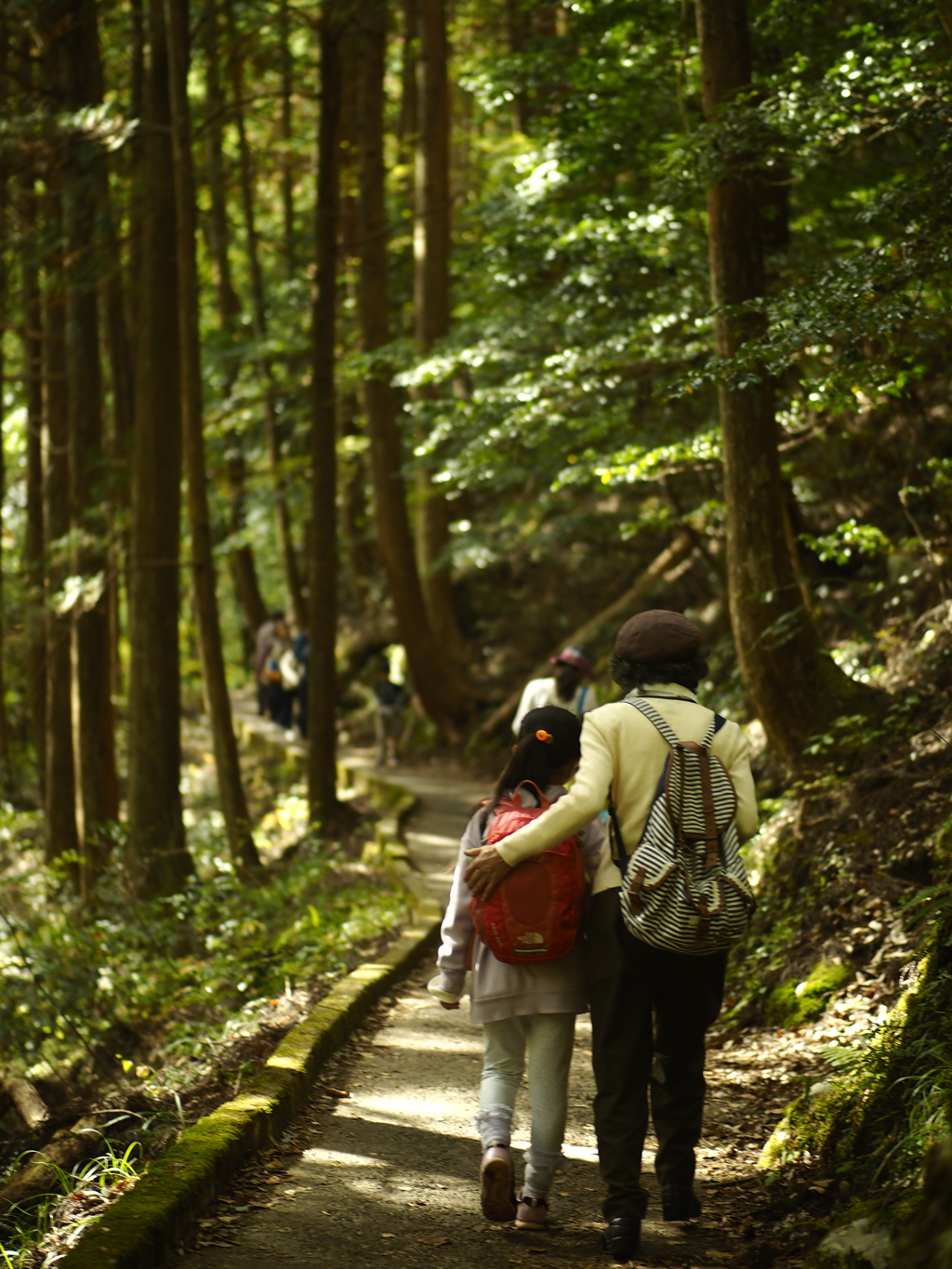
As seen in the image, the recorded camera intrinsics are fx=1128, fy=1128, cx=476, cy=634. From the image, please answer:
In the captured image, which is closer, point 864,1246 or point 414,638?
point 864,1246

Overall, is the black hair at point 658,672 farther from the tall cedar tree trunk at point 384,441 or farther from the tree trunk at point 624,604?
the tall cedar tree trunk at point 384,441

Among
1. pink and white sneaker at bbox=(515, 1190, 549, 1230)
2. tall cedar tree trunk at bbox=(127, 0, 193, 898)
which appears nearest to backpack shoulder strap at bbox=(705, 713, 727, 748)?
pink and white sneaker at bbox=(515, 1190, 549, 1230)

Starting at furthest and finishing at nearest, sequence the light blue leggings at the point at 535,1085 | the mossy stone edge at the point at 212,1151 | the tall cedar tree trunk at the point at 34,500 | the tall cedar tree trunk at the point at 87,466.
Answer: the tall cedar tree trunk at the point at 34,500
the tall cedar tree trunk at the point at 87,466
the light blue leggings at the point at 535,1085
the mossy stone edge at the point at 212,1151

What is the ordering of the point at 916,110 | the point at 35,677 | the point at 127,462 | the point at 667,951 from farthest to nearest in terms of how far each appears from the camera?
1. the point at 35,677
2. the point at 127,462
3. the point at 916,110
4. the point at 667,951

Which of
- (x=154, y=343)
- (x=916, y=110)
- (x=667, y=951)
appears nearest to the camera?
(x=667, y=951)

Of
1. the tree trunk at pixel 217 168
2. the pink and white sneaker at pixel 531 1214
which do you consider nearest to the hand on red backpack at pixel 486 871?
the pink and white sneaker at pixel 531 1214

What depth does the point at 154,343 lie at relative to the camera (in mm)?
12023

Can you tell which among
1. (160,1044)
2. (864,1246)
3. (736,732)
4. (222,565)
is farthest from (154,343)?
(222,565)

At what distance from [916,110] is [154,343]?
26.7 feet

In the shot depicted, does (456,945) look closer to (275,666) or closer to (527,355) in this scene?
(527,355)

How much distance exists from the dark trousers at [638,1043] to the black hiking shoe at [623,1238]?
2cm

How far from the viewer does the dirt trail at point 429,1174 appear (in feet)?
12.4

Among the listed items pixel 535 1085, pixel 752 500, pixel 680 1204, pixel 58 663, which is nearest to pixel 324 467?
pixel 58 663

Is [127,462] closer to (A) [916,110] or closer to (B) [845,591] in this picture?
(B) [845,591]
